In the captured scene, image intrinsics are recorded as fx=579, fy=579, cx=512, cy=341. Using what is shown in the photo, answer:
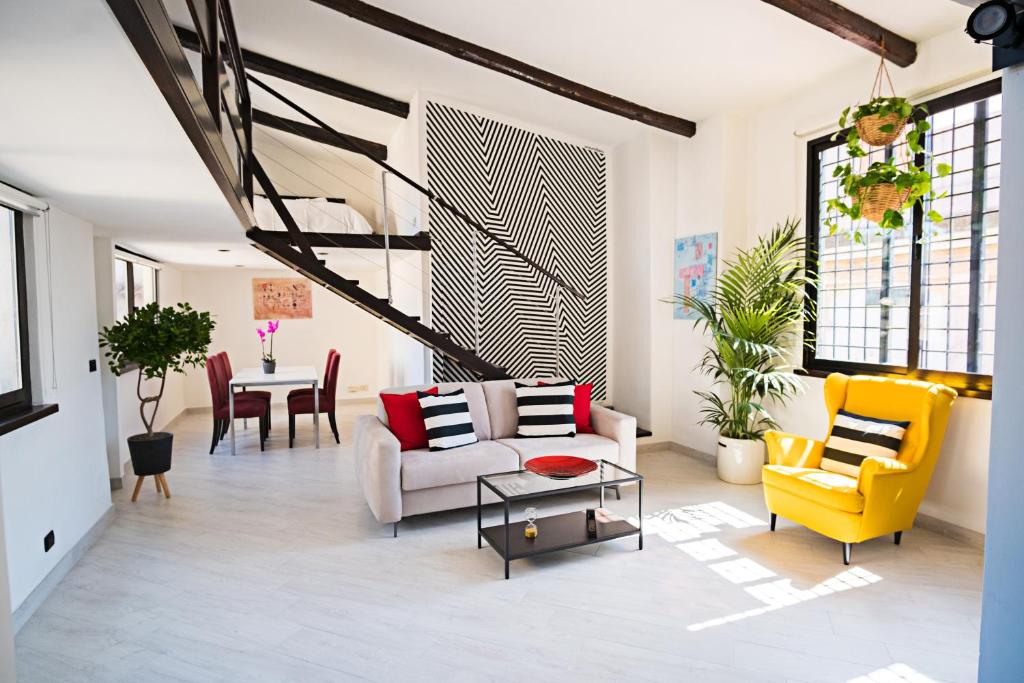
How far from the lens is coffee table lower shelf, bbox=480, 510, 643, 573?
3.16 metres

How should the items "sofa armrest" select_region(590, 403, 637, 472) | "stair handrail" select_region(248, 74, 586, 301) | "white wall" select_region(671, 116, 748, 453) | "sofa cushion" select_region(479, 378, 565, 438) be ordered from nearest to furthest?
"sofa armrest" select_region(590, 403, 637, 472), "sofa cushion" select_region(479, 378, 565, 438), "stair handrail" select_region(248, 74, 586, 301), "white wall" select_region(671, 116, 748, 453)

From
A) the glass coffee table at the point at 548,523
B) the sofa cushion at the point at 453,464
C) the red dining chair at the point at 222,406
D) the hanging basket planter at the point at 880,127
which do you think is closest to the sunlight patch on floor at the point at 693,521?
the glass coffee table at the point at 548,523

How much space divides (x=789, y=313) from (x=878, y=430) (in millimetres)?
1359

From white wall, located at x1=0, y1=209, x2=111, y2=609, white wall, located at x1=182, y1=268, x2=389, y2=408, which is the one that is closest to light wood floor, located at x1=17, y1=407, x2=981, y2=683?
white wall, located at x1=0, y1=209, x2=111, y2=609

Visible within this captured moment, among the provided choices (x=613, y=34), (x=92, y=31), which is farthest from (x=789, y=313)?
(x=92, y=31)

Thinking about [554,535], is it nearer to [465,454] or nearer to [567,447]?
[465,454]

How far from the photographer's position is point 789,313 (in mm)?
4641

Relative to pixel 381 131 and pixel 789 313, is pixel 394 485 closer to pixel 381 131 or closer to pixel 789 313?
pixel 789 313

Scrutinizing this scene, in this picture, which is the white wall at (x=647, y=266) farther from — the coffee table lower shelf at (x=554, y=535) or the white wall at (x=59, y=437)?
the white wall at (x=59, y=437)

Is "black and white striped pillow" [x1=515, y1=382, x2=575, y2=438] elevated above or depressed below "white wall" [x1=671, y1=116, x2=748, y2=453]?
below

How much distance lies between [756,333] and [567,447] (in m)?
1.82

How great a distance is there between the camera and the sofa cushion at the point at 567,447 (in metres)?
4.16

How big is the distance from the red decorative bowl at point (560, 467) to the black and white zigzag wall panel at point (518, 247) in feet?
6.73

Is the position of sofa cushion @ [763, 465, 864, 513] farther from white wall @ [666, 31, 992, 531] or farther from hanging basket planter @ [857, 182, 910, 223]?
hanging basket planter @ [857, 182, 910, 223]
